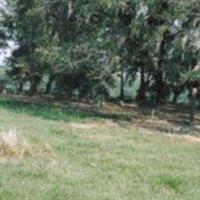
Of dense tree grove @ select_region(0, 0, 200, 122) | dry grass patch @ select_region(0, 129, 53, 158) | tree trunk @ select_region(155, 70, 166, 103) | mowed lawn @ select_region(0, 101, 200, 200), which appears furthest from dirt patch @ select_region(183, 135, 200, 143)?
tree trunk @ select_region(155, 70, 166, 103)

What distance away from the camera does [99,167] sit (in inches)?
457

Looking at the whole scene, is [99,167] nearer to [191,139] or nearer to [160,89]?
[191,139]

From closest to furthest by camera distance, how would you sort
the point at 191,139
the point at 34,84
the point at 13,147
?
1. the point at 13,147
2. the point at 191,139
3. the point at 34,84

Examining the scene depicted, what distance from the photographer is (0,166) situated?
10.5 metres

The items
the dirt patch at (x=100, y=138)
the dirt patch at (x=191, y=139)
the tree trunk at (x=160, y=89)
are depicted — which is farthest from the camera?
the tree trunk at (x=160, y=89)

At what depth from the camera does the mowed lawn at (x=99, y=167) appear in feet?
30.5

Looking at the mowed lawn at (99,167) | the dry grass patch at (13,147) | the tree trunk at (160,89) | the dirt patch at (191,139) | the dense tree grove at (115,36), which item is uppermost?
the dense tree grove at (115,36)

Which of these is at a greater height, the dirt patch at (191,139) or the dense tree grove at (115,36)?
the dense tree grove at (115,36)

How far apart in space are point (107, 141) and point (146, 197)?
733cm

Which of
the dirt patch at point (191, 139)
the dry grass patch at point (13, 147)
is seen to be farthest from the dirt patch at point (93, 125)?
the dry grass patch at point (13, 147)

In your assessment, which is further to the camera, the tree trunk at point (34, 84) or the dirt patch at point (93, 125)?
the tree trunk at point (34, 84)

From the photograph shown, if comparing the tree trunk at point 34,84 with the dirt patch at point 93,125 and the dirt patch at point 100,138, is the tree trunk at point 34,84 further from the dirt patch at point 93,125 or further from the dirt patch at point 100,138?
the dirt patch at point 100,138

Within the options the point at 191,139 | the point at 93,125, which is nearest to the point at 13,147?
the point at 191,139

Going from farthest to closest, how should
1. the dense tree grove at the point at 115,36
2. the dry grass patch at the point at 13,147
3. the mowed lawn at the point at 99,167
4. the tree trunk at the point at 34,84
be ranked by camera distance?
the tree trunk at the point at 34,84 < the dense tree grove at the point at 115,36 < the dry grass patch at the point at 13,147 < the mowed lawn at the point at 99,167
